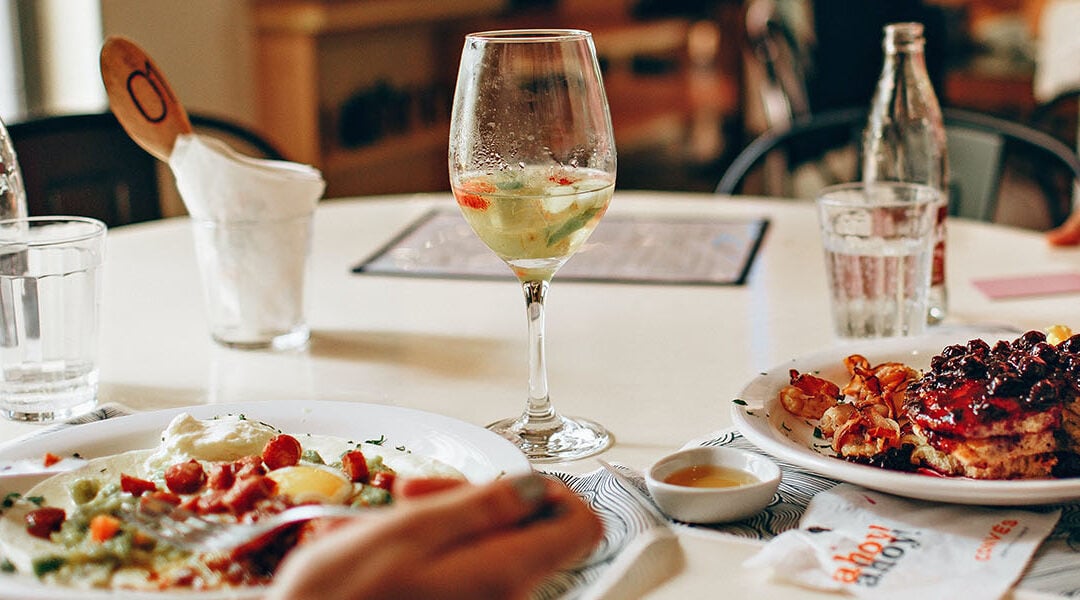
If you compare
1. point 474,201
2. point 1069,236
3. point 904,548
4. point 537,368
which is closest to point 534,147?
point 474,201

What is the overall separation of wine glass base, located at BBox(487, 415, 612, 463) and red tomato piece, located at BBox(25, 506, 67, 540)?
0.36 metres

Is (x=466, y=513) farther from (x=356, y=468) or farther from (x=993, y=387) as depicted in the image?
(x=993, y=387)

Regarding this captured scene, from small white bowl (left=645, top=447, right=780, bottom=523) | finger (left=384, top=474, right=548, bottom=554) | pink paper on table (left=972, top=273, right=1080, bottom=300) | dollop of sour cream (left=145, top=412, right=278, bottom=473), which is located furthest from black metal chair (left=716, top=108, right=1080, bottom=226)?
finger (left=384, top=474, right=548, bottom=554)

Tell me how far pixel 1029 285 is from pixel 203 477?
108 centimetres

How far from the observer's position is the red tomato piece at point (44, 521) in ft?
2.47

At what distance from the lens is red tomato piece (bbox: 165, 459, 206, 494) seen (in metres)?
0.80

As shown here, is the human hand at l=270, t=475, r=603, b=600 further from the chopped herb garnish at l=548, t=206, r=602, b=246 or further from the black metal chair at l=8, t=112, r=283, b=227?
the black metal chair at l=8, t=112, r=283, b=227

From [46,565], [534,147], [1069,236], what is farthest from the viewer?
[1069,236]

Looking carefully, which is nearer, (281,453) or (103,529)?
(103,529)

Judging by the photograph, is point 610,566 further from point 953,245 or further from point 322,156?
point 322,156

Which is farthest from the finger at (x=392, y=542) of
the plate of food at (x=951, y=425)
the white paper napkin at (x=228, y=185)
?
the white paper napkin at (x=228, y=185)

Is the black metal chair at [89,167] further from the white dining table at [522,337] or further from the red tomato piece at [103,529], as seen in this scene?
the red tomato piece at [103,529]

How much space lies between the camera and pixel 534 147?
3.11ft

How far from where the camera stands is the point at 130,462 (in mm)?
887
